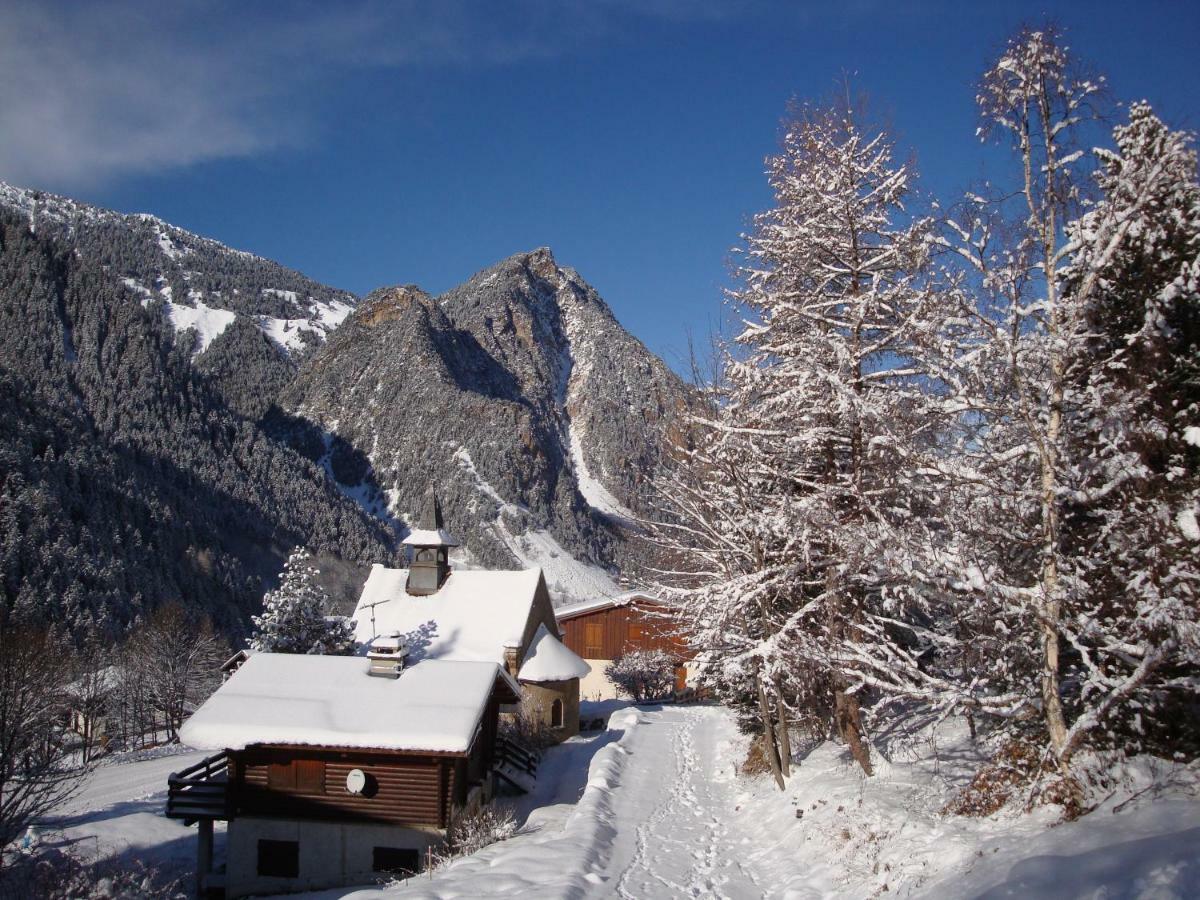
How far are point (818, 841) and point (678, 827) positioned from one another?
4.01 m

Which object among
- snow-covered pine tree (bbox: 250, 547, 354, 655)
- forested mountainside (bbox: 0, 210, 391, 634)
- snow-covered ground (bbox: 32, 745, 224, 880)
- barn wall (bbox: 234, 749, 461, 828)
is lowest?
snow-covered ground (bbox: 32, 745, 224, 880)

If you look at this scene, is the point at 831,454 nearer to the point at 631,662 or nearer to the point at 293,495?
the point at 631,662

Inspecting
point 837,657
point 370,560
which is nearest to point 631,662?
point 837,657

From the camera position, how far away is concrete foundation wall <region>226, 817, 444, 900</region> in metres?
19.6

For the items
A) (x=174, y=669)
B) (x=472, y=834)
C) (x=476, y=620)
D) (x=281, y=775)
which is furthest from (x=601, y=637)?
(x=472, y=834)

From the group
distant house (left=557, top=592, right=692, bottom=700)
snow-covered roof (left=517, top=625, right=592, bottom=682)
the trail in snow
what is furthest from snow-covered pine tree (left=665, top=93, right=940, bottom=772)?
distant house (left=557, top=592, right=692, bottom=700)

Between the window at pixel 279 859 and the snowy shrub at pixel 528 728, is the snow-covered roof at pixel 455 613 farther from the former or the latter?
the window at pixel 279 859

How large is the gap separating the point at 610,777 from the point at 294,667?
9334 millimetres

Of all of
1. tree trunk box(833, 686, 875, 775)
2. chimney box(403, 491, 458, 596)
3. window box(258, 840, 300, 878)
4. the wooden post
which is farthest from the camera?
chimney box(403, 491, 458, 596)

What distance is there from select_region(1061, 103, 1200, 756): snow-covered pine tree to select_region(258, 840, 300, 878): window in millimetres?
18187

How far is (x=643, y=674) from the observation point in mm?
45531

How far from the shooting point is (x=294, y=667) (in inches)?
885

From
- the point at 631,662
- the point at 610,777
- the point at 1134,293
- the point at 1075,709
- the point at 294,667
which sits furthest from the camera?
the point at 631,662

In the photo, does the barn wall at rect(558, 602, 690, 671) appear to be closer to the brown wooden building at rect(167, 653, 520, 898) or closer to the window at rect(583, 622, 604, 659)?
the window at rect(583, 622, 604, 659)
